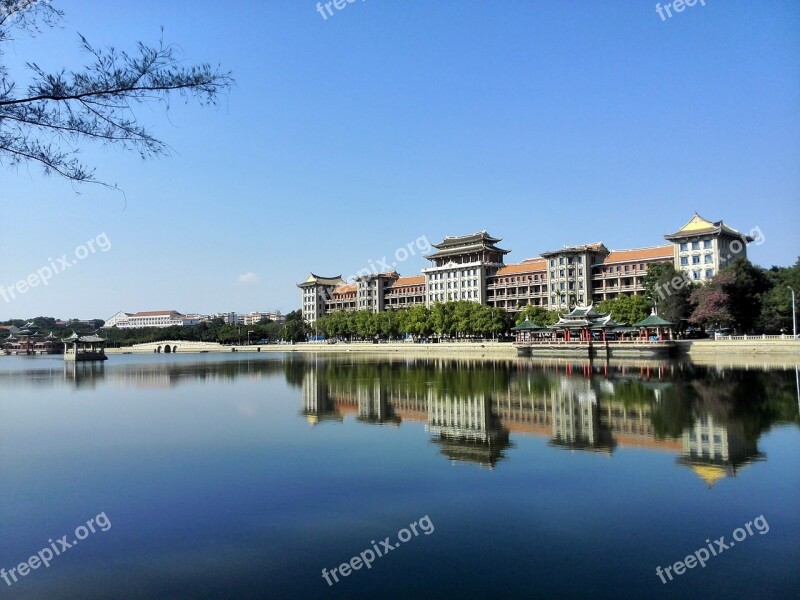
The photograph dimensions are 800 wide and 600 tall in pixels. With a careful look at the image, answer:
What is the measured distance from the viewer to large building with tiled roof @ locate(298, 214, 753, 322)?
55812mm

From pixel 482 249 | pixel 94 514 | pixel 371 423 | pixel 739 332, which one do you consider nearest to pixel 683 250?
pixel 739 332

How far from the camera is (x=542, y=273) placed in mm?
71750

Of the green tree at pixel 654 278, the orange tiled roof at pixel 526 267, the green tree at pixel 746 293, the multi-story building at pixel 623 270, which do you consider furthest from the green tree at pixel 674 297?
the orange tiled roof at pixel 526 267

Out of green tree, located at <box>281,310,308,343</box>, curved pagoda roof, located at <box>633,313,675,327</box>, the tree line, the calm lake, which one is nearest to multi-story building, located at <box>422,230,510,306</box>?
the tree line

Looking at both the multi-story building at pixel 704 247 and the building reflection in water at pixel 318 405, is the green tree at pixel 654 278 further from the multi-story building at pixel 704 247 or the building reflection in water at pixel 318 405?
the building reflection in water at pixel 318 405

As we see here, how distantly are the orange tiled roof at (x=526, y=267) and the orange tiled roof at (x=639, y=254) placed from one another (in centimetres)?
809

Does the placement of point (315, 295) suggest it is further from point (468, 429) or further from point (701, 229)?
point (468, 429)

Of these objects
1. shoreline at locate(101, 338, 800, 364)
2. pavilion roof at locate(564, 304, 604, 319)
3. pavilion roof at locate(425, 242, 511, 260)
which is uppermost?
pavilion roof at locate(425, 242, 511, 260)

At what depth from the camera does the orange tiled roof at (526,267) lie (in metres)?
72.2

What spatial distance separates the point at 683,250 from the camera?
56.7m

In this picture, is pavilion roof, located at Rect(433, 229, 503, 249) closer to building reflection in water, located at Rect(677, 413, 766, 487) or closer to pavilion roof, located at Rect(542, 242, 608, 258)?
pavilion roof, located at Rect(542, 242, 608, 258)

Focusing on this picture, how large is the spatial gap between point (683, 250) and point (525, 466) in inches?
2104

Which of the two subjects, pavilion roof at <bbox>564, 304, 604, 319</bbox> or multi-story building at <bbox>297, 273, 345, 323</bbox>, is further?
multi-story building at <bbox>297, 273, 345, 323</bbox>

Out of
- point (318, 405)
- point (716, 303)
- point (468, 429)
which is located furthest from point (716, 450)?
point (716, 303)
